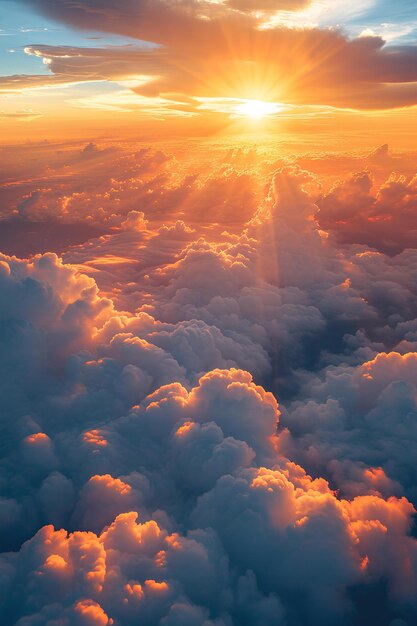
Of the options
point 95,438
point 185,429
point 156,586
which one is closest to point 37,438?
point 95,438

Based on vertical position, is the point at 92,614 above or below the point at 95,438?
above

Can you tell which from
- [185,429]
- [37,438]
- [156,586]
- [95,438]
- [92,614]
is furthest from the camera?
[95,438]

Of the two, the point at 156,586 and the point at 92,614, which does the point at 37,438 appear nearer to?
the point at 156,586

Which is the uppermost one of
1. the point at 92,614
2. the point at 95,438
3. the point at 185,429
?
the point at 92,614

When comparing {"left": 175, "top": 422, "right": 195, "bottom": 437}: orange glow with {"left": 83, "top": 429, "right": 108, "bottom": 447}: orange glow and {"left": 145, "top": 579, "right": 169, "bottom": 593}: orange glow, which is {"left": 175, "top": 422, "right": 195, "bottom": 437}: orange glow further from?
{"left": 145, "top": 579, "right": 169, "bottom": 593}: orange glow

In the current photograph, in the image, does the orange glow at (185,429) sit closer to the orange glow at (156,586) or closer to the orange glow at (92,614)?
the orange glow at (156,586)

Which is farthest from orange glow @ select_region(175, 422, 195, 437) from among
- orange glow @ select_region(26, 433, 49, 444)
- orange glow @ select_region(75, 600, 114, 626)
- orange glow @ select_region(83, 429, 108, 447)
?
orange glow @ select_region(75, 600, 114, 626)

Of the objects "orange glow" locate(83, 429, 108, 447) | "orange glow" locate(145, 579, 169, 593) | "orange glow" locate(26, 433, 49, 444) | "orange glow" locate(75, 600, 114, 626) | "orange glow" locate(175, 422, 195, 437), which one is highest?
"orange glow" locate(75, 600, 114, 626)

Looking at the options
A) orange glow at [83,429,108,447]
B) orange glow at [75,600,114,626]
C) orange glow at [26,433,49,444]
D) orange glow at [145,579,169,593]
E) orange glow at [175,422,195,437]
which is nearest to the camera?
orange glow at [75,600,114,626]

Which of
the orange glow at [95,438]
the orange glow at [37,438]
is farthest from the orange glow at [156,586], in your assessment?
the orange glow at [37,438]

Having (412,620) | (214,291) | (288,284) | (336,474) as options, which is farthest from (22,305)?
(288,284)

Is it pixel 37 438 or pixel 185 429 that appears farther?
pixel 37 438
